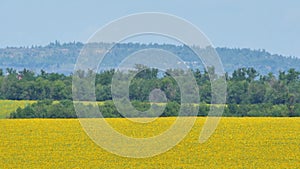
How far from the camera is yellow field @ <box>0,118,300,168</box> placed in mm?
26578

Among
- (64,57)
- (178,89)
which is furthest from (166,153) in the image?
(64,57)

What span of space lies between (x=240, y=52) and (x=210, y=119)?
90.6 metres

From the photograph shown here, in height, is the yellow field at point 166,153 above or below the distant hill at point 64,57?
below

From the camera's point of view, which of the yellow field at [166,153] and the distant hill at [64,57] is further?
the distant hill at [64,57]

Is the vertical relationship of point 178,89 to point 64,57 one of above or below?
below

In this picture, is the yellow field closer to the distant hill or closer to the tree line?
the tree line

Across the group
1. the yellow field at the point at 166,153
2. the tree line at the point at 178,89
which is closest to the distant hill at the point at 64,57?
the tree line at the point at 178,89

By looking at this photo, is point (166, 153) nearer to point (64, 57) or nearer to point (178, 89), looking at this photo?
point (178, 89)

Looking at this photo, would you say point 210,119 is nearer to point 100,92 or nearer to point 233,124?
point 233,124

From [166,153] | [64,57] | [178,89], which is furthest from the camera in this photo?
[64,57]

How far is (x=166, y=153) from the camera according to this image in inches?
1110

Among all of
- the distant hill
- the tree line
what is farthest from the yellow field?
the distant hill

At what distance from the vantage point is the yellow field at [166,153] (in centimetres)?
2658

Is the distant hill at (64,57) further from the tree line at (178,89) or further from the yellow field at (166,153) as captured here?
the yellow field at (166,153)
